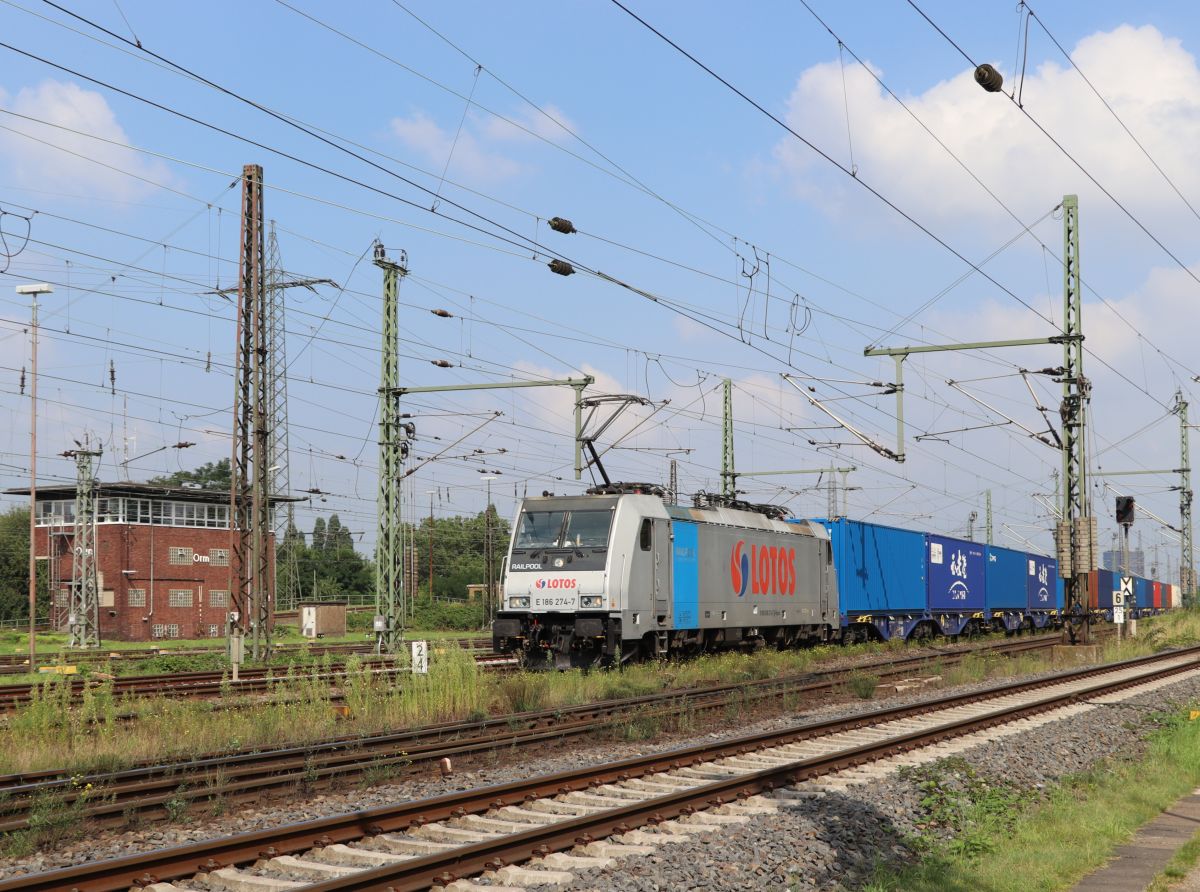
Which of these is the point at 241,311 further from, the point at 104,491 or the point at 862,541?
the point at 104,491

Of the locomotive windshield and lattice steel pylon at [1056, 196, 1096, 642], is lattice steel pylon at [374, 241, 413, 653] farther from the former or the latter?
lattice steel pylon at [1056, 196, 1096, 642]

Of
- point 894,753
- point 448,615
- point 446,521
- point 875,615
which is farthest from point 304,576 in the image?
point 894,753

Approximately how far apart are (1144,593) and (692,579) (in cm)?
5165

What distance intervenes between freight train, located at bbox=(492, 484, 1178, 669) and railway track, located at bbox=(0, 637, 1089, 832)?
3.23 m

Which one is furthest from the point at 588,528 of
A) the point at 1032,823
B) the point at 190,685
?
the point at 1032,823

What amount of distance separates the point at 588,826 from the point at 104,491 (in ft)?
179

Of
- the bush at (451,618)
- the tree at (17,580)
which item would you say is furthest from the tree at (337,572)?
the bush at (451,618)

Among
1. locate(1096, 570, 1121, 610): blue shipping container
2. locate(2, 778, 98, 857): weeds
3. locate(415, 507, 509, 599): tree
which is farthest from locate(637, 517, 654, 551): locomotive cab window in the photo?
locate(415, 507, 509, 599): tree

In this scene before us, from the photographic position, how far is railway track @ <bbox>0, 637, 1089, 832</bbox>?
33.5ft

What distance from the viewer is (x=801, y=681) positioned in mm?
21875

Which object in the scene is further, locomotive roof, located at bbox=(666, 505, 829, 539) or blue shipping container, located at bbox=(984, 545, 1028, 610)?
blue shipping container, located at bbox=(984, 545, 1028, 610)

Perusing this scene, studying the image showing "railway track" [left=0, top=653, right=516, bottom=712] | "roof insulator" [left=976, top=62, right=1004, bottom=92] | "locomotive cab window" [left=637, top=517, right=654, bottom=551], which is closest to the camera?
"roof insulator" [left=976, top=62, right=1004, bottom=92]

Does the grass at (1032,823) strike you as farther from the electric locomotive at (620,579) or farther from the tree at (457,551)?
the tree at (457,551)

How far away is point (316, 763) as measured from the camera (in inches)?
479
